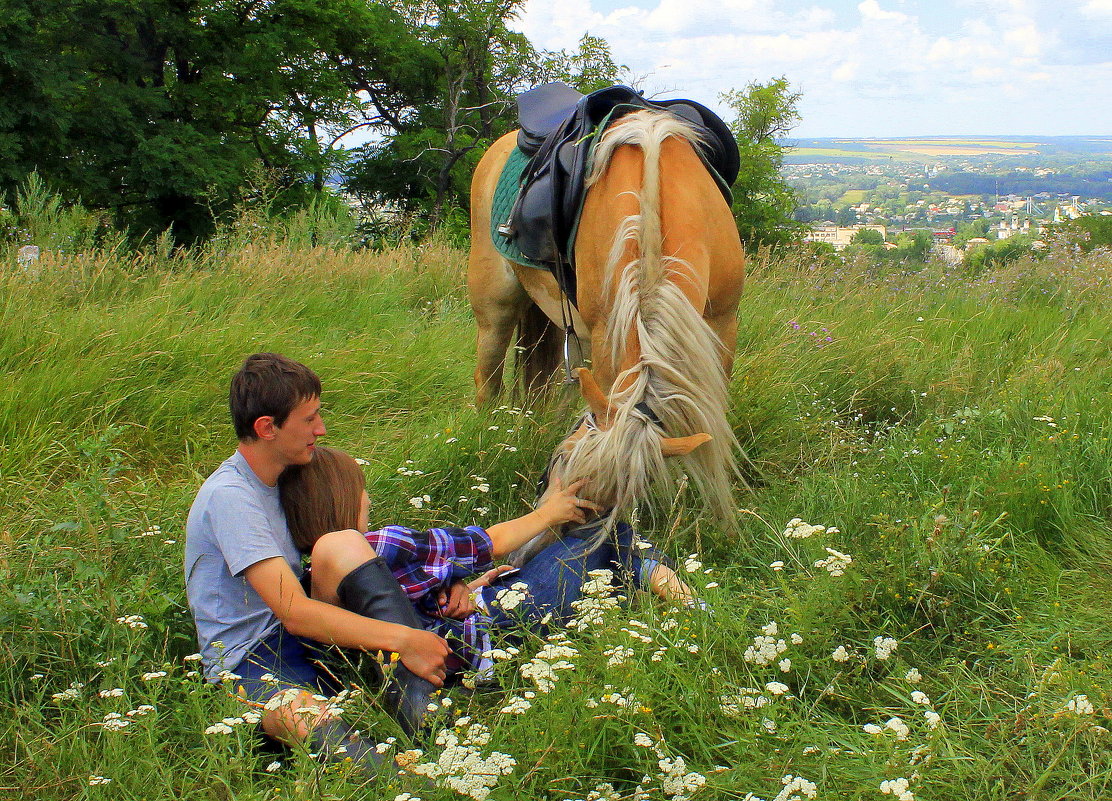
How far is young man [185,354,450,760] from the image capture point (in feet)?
7.60

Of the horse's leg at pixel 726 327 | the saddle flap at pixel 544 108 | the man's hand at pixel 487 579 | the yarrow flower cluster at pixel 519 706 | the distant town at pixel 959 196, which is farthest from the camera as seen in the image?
the distant town at pixel 959 196

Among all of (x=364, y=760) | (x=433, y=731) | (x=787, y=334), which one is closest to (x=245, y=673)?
(x=364, y=760)

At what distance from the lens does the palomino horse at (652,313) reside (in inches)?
105

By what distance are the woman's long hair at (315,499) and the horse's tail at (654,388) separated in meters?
0.70

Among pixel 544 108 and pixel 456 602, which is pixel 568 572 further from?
pixel 544 108

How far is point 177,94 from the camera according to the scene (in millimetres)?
21188

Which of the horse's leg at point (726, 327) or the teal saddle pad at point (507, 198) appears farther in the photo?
the teal saddle pad at point (507, 198)

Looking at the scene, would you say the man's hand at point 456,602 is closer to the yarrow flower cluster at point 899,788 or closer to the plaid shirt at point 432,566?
the plaid shirt at point 432,566

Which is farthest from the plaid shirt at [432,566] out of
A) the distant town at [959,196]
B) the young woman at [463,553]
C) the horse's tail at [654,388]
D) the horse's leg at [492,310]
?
the distant town at [959,196]

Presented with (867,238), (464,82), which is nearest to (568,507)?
(867,238)

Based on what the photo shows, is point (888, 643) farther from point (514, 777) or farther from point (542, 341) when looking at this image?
point (542, 341)

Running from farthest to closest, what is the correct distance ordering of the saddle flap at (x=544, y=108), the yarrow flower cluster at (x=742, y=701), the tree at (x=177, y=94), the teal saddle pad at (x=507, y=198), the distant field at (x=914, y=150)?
the distant field at (x=914, y=150)
the tree at (x=177, y=94)
the saddle flap at (x=544, y=108)
the teal saddle pad at (x=507, y=198)
the yarrow flower cluster at (x=742, y=701)

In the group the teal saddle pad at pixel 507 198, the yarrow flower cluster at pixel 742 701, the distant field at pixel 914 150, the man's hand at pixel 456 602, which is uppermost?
the distant field at pixel 914 150

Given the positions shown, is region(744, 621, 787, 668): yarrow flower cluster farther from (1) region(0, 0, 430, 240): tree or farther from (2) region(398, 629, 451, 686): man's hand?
(1) region(0, 0, 430, 240): tree
